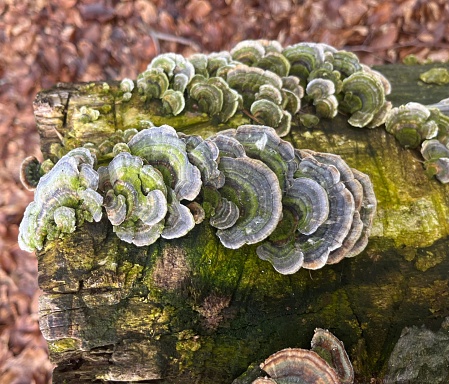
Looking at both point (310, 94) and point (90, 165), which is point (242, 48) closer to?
point (310, 94)

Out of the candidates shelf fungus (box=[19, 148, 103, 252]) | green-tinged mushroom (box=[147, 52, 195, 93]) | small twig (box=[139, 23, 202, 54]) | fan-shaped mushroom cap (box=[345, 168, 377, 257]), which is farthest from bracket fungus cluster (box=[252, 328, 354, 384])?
small twig (box=[139, 23, 202, 54])

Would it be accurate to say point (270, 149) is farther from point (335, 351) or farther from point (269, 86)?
point (335, 351)

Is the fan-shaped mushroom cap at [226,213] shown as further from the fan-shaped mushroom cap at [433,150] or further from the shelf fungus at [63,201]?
the fan-shaped mushroom cap at [433,150]

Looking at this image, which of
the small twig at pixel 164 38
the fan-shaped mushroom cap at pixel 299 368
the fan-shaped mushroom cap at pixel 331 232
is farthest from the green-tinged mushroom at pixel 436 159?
the small twig at pixel 164 38

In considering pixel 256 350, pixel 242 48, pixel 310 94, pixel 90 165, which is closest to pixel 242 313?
pixel 256 350

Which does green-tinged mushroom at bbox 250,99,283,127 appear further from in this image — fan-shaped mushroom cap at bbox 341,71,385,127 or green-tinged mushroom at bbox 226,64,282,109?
fan-shaped mushroom cap at bbox 341,71,385,127
